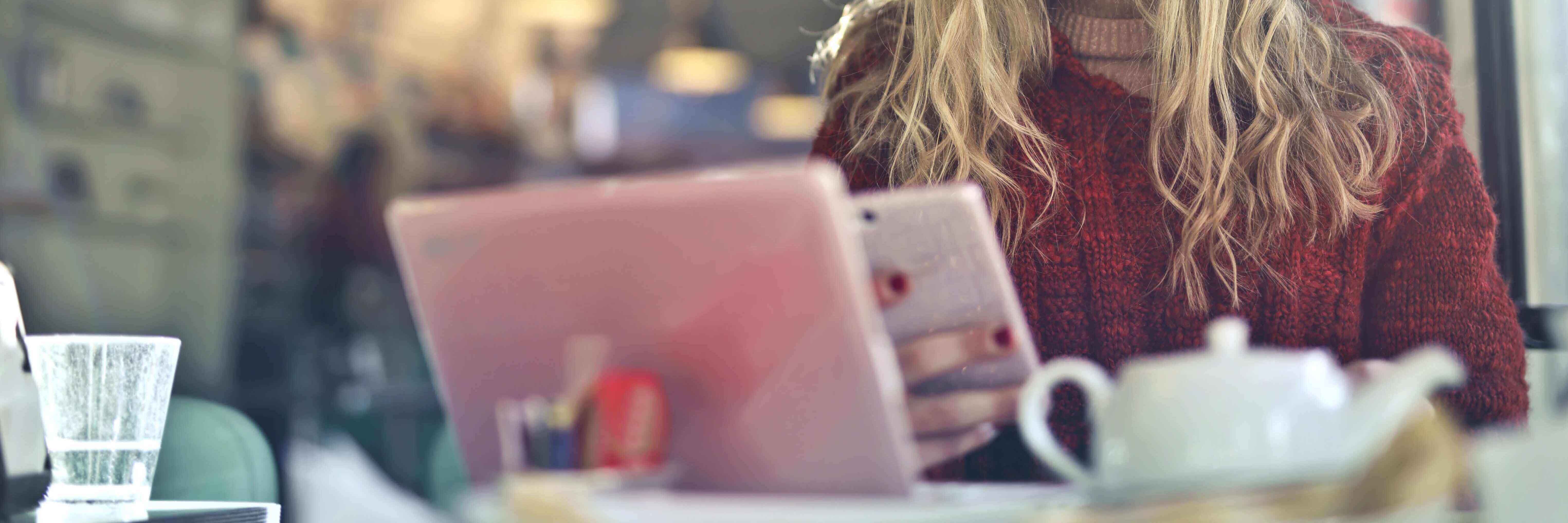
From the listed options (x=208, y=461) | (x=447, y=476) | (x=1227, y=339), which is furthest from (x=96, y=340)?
(x=1227, y=339)

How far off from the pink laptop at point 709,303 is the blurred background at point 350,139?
0.85m

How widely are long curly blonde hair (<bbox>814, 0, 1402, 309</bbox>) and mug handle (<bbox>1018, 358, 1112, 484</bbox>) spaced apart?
0.65 metres

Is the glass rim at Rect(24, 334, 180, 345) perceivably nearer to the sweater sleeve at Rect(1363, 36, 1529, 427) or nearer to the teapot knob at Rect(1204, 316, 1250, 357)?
the teapot knob at Rect(1204, 316, 1250, 357)

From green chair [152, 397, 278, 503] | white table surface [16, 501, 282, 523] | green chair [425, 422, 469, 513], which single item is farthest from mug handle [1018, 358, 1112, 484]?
green chair [152, 397, 278, 503]

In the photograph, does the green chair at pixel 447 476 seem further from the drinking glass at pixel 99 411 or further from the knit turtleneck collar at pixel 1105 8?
the knit turtleneck collar at pixel 1105 8

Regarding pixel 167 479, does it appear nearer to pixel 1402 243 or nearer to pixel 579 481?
pixel 579 481

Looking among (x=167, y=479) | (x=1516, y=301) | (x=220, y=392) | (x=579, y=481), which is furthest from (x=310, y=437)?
(x=579, y=481)

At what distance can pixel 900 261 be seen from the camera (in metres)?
0.69

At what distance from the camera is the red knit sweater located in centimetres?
114

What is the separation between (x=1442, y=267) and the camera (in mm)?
1124

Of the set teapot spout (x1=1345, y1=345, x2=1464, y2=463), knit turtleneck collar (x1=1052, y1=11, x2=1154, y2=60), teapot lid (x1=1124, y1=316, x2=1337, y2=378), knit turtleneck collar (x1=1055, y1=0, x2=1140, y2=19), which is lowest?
teapot spout (x1=1345, y1=345, x2=1464, y2=463)

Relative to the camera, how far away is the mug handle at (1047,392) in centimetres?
56

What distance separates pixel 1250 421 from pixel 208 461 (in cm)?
91

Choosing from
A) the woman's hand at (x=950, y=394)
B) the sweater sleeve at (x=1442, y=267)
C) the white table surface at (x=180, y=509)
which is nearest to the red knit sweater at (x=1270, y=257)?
the sweater sleeve at (x=1442, y=267)
